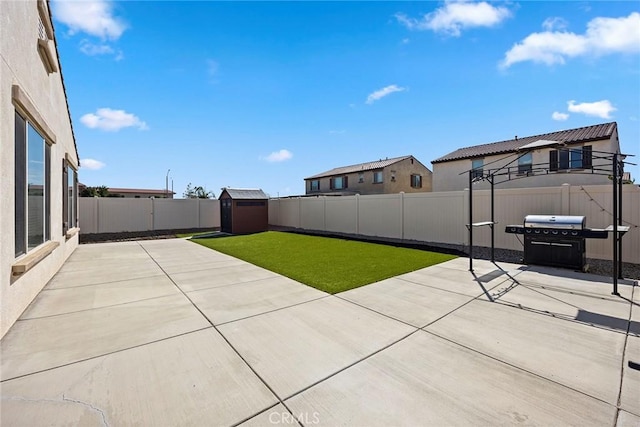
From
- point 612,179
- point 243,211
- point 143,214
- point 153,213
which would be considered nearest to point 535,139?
point 612,179

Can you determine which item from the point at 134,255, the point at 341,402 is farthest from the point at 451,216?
the point at 134,255

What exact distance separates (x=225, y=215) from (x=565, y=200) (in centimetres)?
1680

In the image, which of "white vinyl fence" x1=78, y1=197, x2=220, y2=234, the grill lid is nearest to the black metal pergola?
the grill lid

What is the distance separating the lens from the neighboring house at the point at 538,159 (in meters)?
14.1

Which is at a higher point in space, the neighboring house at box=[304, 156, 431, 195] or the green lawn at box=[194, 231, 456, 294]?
the neighboring house at box=[304, 156, 431, 195]

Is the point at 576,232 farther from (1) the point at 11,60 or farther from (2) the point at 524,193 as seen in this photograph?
(1) the point at 11,60

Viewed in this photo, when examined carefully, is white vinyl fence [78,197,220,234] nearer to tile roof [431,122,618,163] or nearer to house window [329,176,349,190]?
house window [329,176,349,190]

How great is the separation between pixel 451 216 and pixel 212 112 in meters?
12.0

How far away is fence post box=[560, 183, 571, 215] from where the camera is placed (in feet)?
27.5

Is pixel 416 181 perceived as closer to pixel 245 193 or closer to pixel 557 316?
pixel 245 193

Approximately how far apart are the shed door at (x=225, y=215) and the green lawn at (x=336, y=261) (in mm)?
6945
